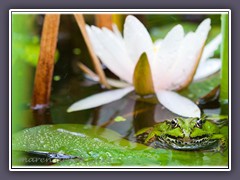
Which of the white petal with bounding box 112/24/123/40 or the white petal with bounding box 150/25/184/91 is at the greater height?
the white petal with bounding box 112/24/123/40

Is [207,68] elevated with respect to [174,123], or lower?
elevated

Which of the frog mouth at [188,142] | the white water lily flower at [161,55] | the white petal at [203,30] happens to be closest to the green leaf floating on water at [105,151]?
the frog mouth at [188,142]

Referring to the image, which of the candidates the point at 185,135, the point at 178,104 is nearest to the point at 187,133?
the point at 185,135

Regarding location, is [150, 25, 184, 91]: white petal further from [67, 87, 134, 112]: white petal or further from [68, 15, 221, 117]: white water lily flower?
[67, 87, 134, 112]: white petal

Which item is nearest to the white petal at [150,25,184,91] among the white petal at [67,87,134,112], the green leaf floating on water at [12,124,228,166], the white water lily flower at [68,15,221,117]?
the white water lily flower at [68,15,221,117]

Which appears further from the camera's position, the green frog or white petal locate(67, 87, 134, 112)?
white petal locate(67, 87, 134, 112)

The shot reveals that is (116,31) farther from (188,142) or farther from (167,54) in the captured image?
(188,142)
